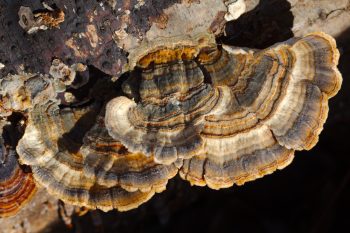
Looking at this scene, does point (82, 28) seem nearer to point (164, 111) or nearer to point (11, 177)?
point (164, 111)

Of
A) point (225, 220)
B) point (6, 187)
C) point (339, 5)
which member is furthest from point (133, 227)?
point (339, 5)

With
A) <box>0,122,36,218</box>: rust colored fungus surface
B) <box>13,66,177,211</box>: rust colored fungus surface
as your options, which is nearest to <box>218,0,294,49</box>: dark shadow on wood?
<box>13,66,177,211</box>: rust colored fungus surface

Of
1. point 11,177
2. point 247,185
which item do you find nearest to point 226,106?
point 11,177

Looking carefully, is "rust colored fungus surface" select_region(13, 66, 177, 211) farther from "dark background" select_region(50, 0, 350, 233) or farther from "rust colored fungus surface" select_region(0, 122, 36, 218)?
"dark background" select_region(50, 0, 350, 233)

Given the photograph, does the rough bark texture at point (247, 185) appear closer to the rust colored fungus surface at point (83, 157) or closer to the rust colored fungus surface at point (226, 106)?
the rust colored fungus surface at point (83, 157)

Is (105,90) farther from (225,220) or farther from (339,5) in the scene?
(225,220)
